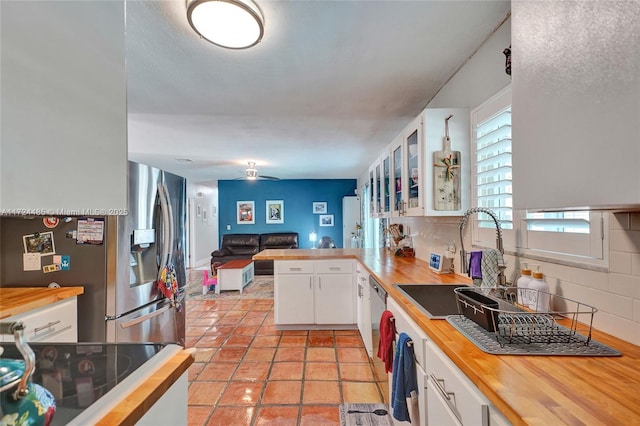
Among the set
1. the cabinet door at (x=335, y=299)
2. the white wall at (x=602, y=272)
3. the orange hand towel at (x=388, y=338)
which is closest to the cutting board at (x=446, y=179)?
the white wall at (x=602, y=272)

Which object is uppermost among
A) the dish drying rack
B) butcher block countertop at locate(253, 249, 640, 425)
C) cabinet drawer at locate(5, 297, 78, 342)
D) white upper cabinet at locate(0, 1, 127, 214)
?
white upper cabinet at locate(0, 1, 127, 214)

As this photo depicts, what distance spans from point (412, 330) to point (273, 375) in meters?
1.54

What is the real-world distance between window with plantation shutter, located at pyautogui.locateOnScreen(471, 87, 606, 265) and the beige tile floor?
1380 millimetres

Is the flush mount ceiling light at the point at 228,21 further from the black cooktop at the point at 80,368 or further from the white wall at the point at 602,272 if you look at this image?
the black cooktop at the point at 80,368

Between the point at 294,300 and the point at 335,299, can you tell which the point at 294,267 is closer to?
the point at 294,300

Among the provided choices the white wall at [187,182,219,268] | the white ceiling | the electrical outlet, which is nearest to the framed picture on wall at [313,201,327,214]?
the white wall at [187,182,219,268]

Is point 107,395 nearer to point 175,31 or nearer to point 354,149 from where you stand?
point 175,31

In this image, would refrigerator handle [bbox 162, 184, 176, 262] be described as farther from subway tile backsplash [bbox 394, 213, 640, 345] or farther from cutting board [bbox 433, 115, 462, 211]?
subway tile backsplash [bbox 394, 213, 640, 345]

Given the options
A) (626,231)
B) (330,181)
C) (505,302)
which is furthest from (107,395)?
(330,181)

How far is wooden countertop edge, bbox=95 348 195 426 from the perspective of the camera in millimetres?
640

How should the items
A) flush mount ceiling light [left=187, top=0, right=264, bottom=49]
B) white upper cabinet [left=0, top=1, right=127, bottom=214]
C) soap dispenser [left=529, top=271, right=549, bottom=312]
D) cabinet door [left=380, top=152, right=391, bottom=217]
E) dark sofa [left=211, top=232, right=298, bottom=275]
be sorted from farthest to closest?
dark sofa [left=211, top=232, right=298, bottom=275] < cabinet door [left=380, top=152, right=391, bottom=217] < flush mount ceiling light [left=187, top=0, right=264, bottom=49] < soap dispenser [left=529, top=271, right=549, bottom=312] < white upper cabinet [left=0, top=1, right=127, bottom=214]

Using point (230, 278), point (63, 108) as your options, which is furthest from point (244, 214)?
point (63, 108)

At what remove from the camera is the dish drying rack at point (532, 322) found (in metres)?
0.94

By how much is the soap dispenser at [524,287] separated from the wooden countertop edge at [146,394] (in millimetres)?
1414
